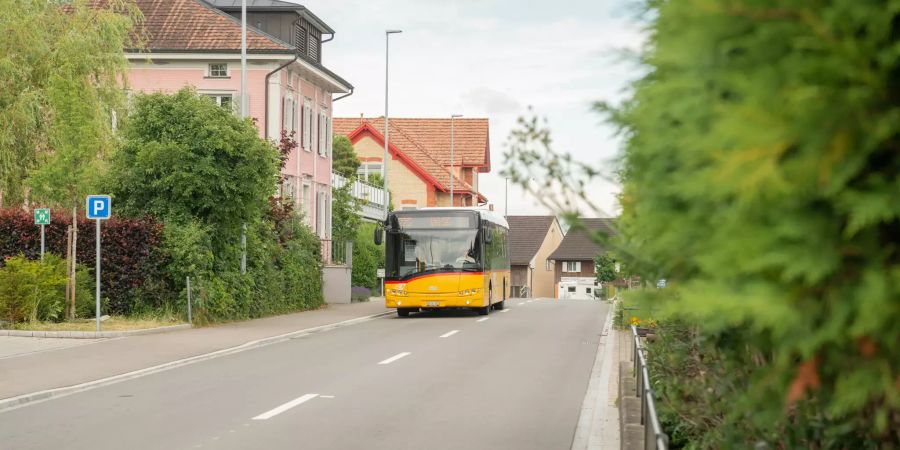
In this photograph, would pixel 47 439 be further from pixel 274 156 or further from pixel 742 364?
pixel 274 156

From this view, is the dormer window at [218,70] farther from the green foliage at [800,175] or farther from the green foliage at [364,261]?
the green foliage at [800,175]

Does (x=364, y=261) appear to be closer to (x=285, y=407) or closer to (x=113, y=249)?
(x=113, y=249)

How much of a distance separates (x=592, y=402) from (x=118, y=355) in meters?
8.50

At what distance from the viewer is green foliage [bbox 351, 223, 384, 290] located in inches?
2003

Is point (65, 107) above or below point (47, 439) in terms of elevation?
above

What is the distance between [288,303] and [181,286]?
7.53 meters

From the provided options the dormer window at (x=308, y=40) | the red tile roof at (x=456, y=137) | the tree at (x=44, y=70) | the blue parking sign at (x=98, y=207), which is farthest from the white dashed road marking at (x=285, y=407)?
the red tile roof at (x=456, y=137)

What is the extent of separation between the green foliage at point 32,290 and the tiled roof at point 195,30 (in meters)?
17.4

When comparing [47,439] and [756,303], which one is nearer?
[756,303]

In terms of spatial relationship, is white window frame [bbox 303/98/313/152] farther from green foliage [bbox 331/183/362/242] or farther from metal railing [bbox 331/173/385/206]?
metal railing [bbox 331/173/385/206]

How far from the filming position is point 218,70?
4147cm

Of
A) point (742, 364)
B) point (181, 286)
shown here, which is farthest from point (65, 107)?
point (742, 364)

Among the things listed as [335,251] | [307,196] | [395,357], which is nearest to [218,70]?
[307,196]

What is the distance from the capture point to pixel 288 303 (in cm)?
3391
